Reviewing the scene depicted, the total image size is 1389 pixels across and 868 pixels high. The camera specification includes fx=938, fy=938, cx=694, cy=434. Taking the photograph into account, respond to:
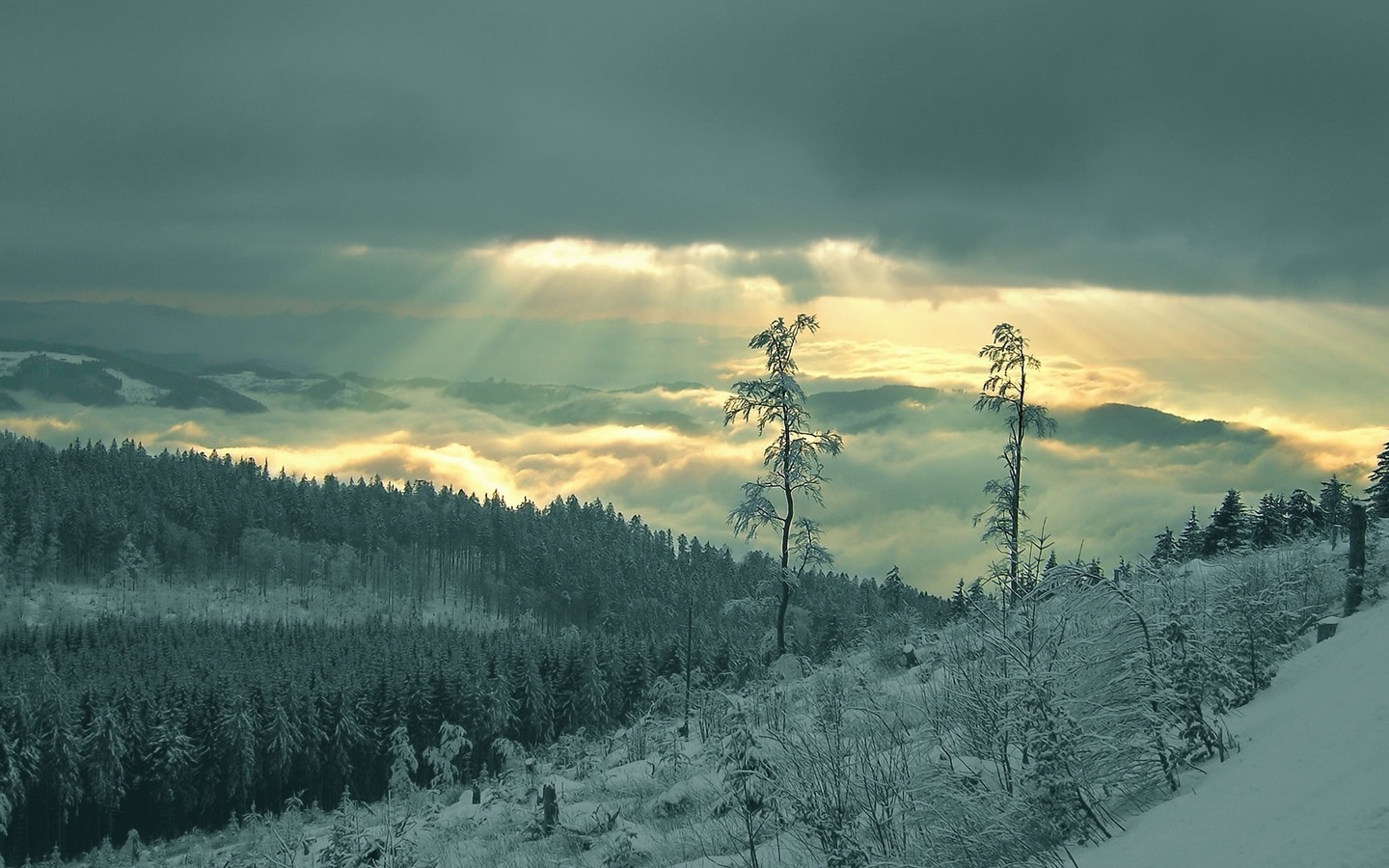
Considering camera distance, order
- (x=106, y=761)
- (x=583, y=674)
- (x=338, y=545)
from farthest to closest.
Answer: (x=338, y=545)
(x=583, y=674)
(x=106, y=761)

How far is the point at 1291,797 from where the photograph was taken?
636 cm

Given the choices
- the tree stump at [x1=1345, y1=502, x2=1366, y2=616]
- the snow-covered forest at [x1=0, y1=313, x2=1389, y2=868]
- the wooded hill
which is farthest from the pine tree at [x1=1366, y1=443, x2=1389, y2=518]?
the wooded hill

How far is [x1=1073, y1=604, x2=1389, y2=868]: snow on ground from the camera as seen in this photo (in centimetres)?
548

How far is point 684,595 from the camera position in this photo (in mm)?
148125

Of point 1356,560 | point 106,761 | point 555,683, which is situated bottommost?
point 106,761

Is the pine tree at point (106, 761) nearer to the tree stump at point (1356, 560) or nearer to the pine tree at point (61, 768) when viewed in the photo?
the pine tree at point (61, 768)

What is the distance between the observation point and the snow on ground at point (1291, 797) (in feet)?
18.0

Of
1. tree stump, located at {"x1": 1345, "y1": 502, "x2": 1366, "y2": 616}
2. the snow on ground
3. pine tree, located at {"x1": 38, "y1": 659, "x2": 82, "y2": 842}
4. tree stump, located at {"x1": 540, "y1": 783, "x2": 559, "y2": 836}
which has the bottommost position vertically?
pine tree, located at {"x1": 38, "y1": 659, "x2": 82, "y2": 842}

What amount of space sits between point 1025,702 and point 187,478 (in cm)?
19649

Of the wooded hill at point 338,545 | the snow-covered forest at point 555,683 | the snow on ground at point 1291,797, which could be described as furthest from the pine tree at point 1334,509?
the wooded hill at point 338,545

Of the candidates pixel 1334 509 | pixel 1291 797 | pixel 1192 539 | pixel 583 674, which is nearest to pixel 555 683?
pixel 583 674

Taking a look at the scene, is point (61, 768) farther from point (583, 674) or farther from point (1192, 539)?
point (1192, 539)

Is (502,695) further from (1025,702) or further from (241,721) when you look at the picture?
(1025,702)

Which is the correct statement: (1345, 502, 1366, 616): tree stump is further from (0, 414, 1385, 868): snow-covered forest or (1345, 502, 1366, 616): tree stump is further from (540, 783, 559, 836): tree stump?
(540, 783, 559, 836): tree stump
